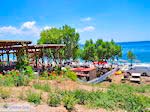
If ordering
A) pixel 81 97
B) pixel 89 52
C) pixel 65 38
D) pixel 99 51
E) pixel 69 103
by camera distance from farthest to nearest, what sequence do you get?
pixel 89 52 < pixel 99 51 < pixel 65 38 < pixel 81 97 < pixel 69 103

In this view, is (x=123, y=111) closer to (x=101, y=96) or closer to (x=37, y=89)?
(x=101, y=96)

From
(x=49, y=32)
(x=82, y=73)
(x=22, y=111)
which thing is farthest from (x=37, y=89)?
(x=49, y=32)

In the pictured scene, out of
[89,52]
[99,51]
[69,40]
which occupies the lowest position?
[89,52]

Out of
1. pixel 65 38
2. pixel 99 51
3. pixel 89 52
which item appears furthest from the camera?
pixel 89 52

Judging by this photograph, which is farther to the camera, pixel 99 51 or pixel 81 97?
pixel 99 51

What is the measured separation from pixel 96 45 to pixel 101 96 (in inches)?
1703

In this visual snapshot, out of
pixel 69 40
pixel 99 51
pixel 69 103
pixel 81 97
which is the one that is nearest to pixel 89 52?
pixel 99 51

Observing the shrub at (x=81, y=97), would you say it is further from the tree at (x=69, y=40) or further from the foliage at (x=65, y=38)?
the tree at (x=69, y=40)

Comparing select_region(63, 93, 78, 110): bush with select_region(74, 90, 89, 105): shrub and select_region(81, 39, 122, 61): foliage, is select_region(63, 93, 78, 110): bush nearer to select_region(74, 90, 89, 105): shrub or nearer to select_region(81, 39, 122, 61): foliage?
select_region(74, 90, 89, 105): shrub

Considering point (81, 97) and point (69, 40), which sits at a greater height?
point (69, 40)

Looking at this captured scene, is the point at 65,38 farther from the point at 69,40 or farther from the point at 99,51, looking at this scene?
the point at 99,51

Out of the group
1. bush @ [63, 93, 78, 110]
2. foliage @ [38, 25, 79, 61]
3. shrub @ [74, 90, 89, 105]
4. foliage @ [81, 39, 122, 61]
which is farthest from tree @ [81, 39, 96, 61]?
bush @ [63, 93, 78, 110]

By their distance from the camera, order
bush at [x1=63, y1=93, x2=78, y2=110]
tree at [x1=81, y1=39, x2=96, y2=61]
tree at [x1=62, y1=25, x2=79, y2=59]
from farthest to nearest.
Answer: tree at [x1=81, y1=39, x2=96, y2=61] < tree at [x1=62, y1=25, x2=79, y2=59] < bush at [x1=63, y1=93, x2=78, y2=110]

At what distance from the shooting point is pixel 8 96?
9461mm
